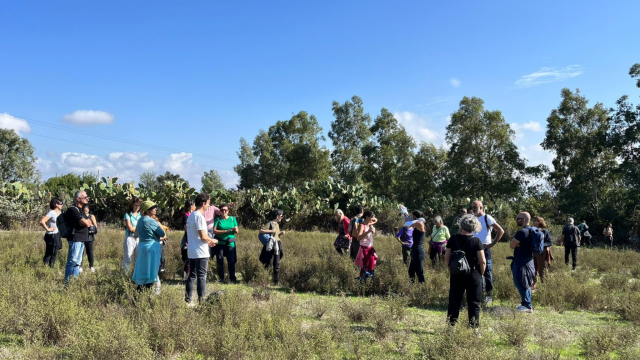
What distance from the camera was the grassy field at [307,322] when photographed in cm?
384

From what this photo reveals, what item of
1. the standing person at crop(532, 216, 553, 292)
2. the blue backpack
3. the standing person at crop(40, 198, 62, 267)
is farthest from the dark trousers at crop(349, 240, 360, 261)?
the standing person at crop(40, 198, 62, 267)

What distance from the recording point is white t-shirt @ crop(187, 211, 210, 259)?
18.4 feet

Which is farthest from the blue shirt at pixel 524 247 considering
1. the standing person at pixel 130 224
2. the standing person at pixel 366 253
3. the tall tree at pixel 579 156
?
the tall tree at pixel 579 156

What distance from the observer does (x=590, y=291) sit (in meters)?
6.94

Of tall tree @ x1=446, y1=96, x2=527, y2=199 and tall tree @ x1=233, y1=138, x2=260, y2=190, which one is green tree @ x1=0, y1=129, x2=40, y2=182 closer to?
tall tree @ x1=233, y1=138, x2=260, y2=190

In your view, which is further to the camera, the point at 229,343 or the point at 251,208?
the point at 251,208

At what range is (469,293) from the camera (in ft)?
16.1

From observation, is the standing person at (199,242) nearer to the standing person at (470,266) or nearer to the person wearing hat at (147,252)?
the person wearing hat at (147,252)

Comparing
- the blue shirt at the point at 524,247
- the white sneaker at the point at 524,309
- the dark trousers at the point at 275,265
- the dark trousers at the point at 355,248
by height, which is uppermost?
the blue shirt at the point at 524,247

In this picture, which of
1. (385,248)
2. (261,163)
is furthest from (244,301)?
(261,163)

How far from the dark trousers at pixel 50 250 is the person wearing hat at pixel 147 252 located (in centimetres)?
330

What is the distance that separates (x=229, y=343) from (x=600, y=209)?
2700cm

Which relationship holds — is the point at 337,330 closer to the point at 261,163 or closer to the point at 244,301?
the point at 244,301

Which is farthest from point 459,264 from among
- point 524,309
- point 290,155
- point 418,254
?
point 290,155
